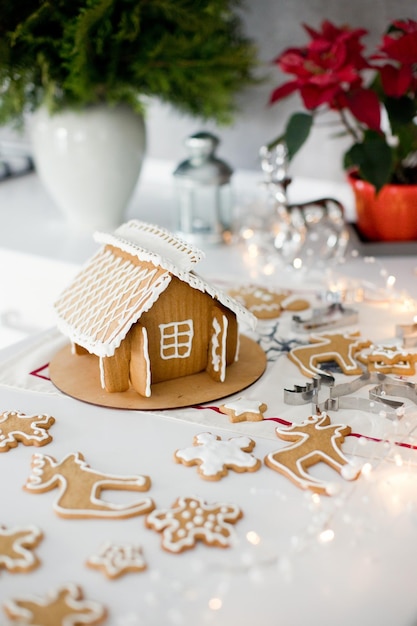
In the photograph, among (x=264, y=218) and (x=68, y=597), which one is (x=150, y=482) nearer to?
(x=68, y=597)

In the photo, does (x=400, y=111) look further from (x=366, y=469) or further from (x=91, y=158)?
(x=366, y=469)

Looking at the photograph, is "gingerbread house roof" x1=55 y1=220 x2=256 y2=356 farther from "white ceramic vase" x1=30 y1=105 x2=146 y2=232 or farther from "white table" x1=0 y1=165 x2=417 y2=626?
"white ceramic vase" x1=30 y1=105 x2=146 y2=232

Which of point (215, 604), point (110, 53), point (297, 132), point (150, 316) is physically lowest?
point (215, 604)

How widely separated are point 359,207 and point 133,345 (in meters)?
0.63

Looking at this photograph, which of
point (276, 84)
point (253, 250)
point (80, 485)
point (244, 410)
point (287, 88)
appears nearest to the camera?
point (80, 485)

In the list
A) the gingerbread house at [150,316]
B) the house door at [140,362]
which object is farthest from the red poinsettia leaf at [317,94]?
the house door at [140,362]

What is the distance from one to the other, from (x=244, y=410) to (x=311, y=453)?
103mm

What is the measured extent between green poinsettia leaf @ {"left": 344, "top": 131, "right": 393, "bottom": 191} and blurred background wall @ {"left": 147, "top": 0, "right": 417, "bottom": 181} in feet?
1.20

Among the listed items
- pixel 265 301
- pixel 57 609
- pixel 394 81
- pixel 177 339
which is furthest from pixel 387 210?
pixel 57 609

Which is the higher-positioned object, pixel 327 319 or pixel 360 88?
pixel 360 88

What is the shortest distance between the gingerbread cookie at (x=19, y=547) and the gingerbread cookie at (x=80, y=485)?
0.12 feet

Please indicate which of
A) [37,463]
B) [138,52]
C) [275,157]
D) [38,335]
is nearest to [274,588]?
[37,463]

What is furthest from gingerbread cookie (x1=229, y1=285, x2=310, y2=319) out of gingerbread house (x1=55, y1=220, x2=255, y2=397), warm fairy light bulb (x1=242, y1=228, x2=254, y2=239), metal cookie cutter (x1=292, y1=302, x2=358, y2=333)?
warm fairy light bulb (x1=242, y1=228, x2=254, y2=239)

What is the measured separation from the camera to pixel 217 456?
775 mm
